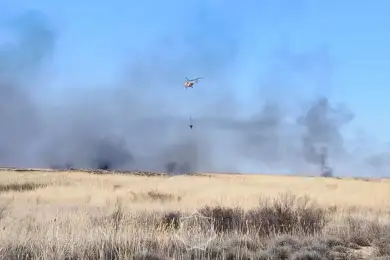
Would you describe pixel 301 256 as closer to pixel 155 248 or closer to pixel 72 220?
pixel 155 248

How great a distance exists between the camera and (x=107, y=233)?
1151cm

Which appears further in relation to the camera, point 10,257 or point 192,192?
point 192,192

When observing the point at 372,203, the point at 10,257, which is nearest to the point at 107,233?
the point at 10,257

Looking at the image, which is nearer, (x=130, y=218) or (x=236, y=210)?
(x=130, y=218)

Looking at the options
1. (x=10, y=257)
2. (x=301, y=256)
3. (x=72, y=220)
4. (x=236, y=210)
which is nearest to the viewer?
(x=10, y=257)

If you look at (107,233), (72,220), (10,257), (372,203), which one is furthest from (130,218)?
(372,203)

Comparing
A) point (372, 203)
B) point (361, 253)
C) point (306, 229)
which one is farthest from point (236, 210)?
point (372, 203)

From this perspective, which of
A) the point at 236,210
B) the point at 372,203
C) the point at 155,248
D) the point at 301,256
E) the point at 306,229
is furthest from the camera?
the point at 372,203

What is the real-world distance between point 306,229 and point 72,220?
237 inches

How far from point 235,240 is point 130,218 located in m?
4.12

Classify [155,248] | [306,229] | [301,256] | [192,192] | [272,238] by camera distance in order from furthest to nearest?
1. [192,192]
2. [306,229]
3. [272,238]
4. [155,248]
5. [301,256]

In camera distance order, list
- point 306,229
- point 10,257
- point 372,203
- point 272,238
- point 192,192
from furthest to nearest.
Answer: point 192,192 → point 372,203 → point 306,229 → point 272,238 → point 10,257

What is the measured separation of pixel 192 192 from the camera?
31.5 meters

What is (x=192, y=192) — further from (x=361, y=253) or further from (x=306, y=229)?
(x=361, y=253)
